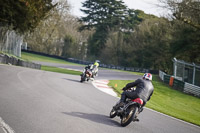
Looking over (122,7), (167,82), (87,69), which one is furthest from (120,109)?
(122,7)

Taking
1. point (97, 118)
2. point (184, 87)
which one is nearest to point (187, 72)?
point (184, 87)

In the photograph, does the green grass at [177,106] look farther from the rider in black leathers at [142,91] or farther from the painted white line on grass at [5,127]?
the painted white line on grass at [5,127]

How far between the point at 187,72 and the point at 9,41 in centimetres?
2226

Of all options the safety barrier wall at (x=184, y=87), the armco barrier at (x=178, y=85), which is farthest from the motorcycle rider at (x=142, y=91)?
the armco barrier at (x=178, y=85)

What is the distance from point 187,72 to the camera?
27609 mm

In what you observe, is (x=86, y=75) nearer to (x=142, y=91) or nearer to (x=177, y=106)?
(x=177, y=106)

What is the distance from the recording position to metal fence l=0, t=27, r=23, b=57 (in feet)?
117

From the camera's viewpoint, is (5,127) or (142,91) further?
(142,91)

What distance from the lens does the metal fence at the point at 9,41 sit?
117 ft

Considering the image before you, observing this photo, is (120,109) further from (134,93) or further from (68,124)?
(68,124)

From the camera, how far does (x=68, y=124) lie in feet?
24.2

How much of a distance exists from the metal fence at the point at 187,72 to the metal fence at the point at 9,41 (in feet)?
66.6

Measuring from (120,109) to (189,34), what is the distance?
28485mm

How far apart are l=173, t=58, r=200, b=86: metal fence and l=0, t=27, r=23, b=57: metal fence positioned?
20.3 meters
